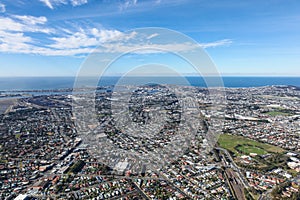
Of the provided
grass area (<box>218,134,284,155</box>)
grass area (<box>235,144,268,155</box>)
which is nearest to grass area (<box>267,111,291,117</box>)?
grass area (<box>218,134,284,155</box>)

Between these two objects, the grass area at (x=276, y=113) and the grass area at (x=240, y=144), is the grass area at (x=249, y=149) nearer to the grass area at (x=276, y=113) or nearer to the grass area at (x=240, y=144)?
the grass area at (x=240, y=144)

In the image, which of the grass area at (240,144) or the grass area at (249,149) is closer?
the grass area at (249,149)

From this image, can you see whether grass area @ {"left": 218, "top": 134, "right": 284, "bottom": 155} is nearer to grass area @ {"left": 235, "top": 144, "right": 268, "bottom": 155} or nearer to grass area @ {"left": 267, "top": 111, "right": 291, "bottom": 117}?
grass area @ {"left": 235, "top": 144, "right": 268, "bottom": 155}

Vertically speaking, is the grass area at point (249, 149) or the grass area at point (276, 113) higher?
the grass area at point (276, 113)

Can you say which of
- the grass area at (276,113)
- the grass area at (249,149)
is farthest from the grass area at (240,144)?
the grass area at (276,113)

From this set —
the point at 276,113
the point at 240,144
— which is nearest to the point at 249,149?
the point at 240,144

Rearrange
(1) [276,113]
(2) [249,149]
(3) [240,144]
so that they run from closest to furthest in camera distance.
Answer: (2) [249,149] < (3) [240,144] < (1) [276,113]

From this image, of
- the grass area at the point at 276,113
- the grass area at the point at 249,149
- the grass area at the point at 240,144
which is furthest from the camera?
the grass area at the point at 276,113

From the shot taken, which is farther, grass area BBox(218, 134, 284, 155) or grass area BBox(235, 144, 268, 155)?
grass area BBox(218, 134, 284, 155)

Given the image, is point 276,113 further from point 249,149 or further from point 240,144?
point 249,149
